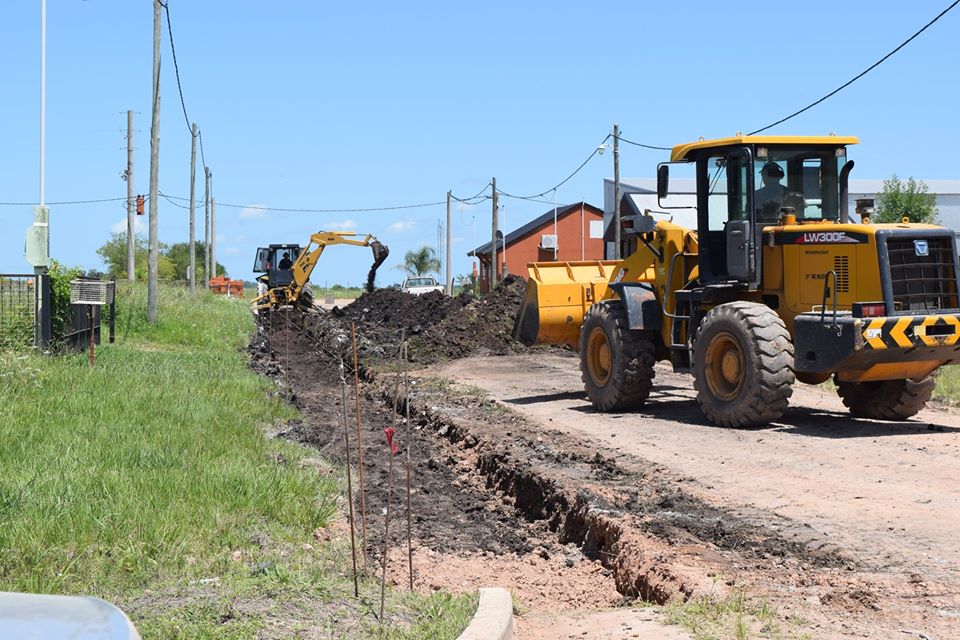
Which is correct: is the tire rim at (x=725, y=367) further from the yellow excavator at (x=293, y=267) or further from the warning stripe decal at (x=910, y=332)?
the yellow excavator at (x=293, y=267)

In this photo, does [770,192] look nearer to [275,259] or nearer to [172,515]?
[172,515]

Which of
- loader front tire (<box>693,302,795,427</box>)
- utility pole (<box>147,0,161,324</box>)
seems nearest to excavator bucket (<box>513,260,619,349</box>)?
loader front tire (<box>693,302,795,427</box>)

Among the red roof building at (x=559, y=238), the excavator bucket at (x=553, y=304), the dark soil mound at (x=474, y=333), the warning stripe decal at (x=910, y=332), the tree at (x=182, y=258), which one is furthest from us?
the tree at (x=182, y=258)

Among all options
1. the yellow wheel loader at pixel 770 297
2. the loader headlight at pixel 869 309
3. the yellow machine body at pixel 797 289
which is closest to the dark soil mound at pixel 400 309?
the yellow machine body at pixel 797 289

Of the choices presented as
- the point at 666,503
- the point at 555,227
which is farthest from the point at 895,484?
the point at 555,227

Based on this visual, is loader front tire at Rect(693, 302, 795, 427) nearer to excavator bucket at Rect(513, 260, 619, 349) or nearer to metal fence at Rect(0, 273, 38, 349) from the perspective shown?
excavator bucket at Rect(513, 260, 619, 349)

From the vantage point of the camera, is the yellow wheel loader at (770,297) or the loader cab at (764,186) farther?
the loader cab at (764,186)

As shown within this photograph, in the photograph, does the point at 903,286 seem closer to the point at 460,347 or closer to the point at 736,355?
the point at 736,355

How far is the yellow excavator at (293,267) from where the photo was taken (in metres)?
39.8

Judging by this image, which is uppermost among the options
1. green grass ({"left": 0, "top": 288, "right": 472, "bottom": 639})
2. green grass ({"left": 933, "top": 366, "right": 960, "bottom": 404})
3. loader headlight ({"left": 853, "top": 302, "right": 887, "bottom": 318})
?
loader headlight ({"left": 853, "top": 302, "right": 887, "bottom": 318})

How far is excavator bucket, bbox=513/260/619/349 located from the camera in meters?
17.5

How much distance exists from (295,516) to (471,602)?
2.55 meters

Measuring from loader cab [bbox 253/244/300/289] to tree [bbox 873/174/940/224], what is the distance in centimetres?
3281

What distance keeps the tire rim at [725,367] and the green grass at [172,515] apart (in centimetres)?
477
